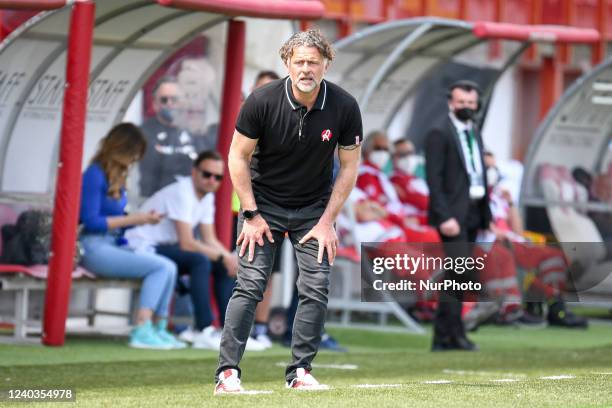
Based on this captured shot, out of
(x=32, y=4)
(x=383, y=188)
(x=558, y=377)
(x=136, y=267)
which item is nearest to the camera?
(x=558, y=377)

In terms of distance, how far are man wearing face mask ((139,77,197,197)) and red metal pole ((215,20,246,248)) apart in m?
0.52

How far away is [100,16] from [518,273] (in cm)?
404

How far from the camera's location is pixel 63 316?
11.5m

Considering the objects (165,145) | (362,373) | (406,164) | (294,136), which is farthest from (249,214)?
(406,164)

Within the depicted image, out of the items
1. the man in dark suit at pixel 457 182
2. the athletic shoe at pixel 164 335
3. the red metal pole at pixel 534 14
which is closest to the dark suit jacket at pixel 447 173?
the man in dark suit at pixel 457 182

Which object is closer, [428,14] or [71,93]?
[71,93]

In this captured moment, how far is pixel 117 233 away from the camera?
486 inches

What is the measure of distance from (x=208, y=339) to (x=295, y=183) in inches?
170

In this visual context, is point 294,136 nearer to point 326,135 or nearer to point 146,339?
point 326,135

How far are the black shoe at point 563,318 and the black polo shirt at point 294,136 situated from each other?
26.3ft

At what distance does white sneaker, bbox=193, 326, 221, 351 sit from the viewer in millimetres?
12234

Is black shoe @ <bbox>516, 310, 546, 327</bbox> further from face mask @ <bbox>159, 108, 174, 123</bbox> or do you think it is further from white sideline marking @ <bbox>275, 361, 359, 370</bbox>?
white sideline marking @ <bbox>275, 361, 359, 370</bbox>

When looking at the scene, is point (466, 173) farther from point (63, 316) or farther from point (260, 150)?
point (260, 150)

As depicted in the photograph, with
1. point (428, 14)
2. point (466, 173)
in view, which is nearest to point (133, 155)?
point (466, 173)
